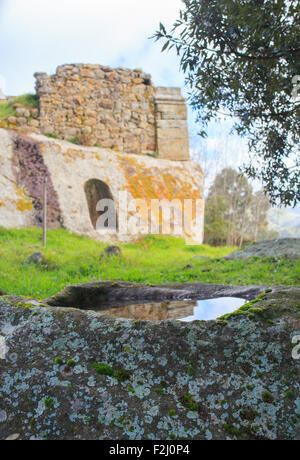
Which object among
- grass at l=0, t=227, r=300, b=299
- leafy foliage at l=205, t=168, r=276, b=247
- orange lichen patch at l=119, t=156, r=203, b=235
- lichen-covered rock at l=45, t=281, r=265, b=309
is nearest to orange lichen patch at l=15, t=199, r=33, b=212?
grass at l=0, t=227, r=300, b=299

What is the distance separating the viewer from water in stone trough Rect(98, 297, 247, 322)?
3623mm

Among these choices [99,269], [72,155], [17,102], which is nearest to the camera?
[99,269]

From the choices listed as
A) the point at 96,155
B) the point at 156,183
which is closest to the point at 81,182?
the point at 96,155

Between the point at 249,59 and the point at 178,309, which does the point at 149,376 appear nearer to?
the point at 178,309

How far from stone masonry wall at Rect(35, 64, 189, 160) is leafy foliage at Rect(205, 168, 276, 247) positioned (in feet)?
31.7

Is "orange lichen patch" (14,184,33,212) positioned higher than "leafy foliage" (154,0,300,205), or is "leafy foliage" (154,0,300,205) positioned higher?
"leafy foliage" (154,0,300,205)

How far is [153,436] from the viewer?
6.45 ft

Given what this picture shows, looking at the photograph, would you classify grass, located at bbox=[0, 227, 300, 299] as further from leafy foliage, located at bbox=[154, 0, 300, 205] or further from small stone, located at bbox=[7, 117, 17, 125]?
small stone, located at bbox=[7, 117, 17, 125]

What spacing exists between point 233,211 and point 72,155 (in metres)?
19.1

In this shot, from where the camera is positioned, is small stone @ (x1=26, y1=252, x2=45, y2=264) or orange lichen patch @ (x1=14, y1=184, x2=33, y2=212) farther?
orange lichen patch @ (x1=14, y1=184, x2=33, y2=212)

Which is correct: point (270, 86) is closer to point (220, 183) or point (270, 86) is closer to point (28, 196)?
point (28, 196)

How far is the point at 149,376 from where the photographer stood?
7.54 feet

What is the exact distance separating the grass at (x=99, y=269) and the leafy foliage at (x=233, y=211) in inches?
654
